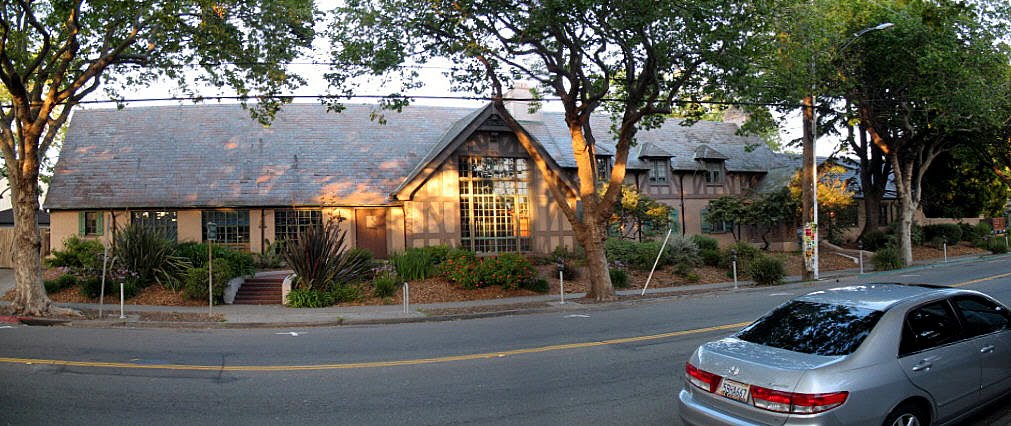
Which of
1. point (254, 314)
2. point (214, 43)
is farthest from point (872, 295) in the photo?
point (214, 43)

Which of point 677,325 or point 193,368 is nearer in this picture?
point 193,368

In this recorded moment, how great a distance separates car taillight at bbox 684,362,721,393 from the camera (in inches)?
198

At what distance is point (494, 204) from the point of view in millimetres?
25094

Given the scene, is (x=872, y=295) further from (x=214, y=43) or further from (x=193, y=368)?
(x=214, y=43)

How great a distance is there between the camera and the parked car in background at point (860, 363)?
14.8 ft

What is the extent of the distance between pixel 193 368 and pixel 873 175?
3621 centimetres

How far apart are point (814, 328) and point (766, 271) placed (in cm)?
1722

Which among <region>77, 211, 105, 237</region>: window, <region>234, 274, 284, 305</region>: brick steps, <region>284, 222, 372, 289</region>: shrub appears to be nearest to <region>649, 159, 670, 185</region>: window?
<region>284, 222, 372, 289</region>: shrub

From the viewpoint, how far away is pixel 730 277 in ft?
76.1

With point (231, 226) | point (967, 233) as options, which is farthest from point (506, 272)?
point (967, 233)

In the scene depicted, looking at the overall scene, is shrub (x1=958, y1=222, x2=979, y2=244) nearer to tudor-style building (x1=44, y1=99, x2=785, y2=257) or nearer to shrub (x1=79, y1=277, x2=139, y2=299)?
tudor-style building (x1=44, y1=99, x2=785, y2=257)

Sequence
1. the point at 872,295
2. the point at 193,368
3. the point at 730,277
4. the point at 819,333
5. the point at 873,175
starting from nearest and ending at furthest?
the point at 819,333 < the point at 872,295 < the point at 193,368 < the point at 730,277 < the point at 873,175

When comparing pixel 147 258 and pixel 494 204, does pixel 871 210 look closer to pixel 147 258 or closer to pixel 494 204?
pixel 494 204

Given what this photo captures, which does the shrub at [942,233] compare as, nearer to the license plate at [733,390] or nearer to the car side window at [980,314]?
the car side window at [980,314]
